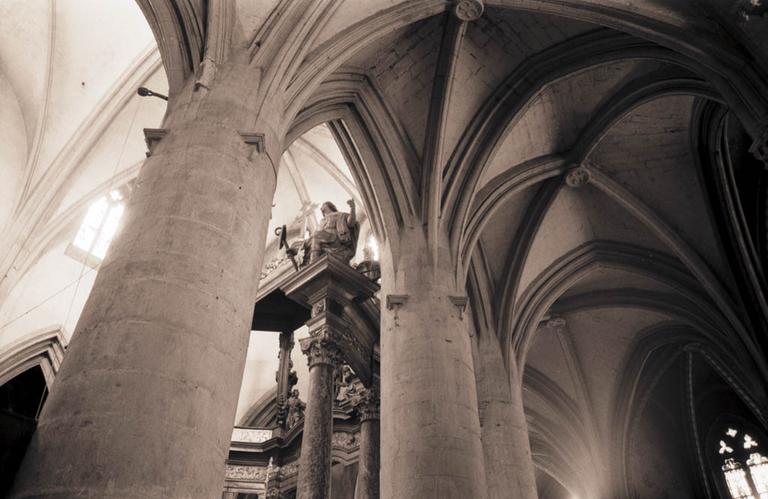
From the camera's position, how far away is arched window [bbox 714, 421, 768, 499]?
622 inches

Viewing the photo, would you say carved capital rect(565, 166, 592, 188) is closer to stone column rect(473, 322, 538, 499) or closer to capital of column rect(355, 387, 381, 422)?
stone column rect(473, 322, 538, 499)

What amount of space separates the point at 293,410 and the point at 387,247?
4730 millimetres

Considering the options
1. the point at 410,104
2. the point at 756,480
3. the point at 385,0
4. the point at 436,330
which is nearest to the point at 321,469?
the point at 436,330

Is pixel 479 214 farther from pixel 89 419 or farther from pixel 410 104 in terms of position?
pixel 89 419

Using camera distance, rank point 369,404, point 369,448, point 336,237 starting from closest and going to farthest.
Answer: point 369,448 → point 369,404 → point 336,237

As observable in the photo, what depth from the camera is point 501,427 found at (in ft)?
33.3

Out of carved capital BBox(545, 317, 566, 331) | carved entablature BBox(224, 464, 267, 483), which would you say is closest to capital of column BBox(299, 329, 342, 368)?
carved entablature BBox(224, 464, 267, 483)

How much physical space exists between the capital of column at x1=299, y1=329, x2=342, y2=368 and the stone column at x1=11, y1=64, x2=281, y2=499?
4429 millimetres

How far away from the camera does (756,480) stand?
1583 centimetres

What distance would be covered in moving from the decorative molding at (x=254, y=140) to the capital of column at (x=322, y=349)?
471 cm

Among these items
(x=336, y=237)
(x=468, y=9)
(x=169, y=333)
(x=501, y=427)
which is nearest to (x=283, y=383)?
(x=336, y=237)

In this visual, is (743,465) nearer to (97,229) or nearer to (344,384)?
(344,384)

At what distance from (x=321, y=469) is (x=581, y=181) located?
23.9ft

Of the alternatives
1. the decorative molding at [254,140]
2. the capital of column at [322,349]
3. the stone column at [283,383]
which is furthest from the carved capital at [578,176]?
the decorative molding at [254,140]
